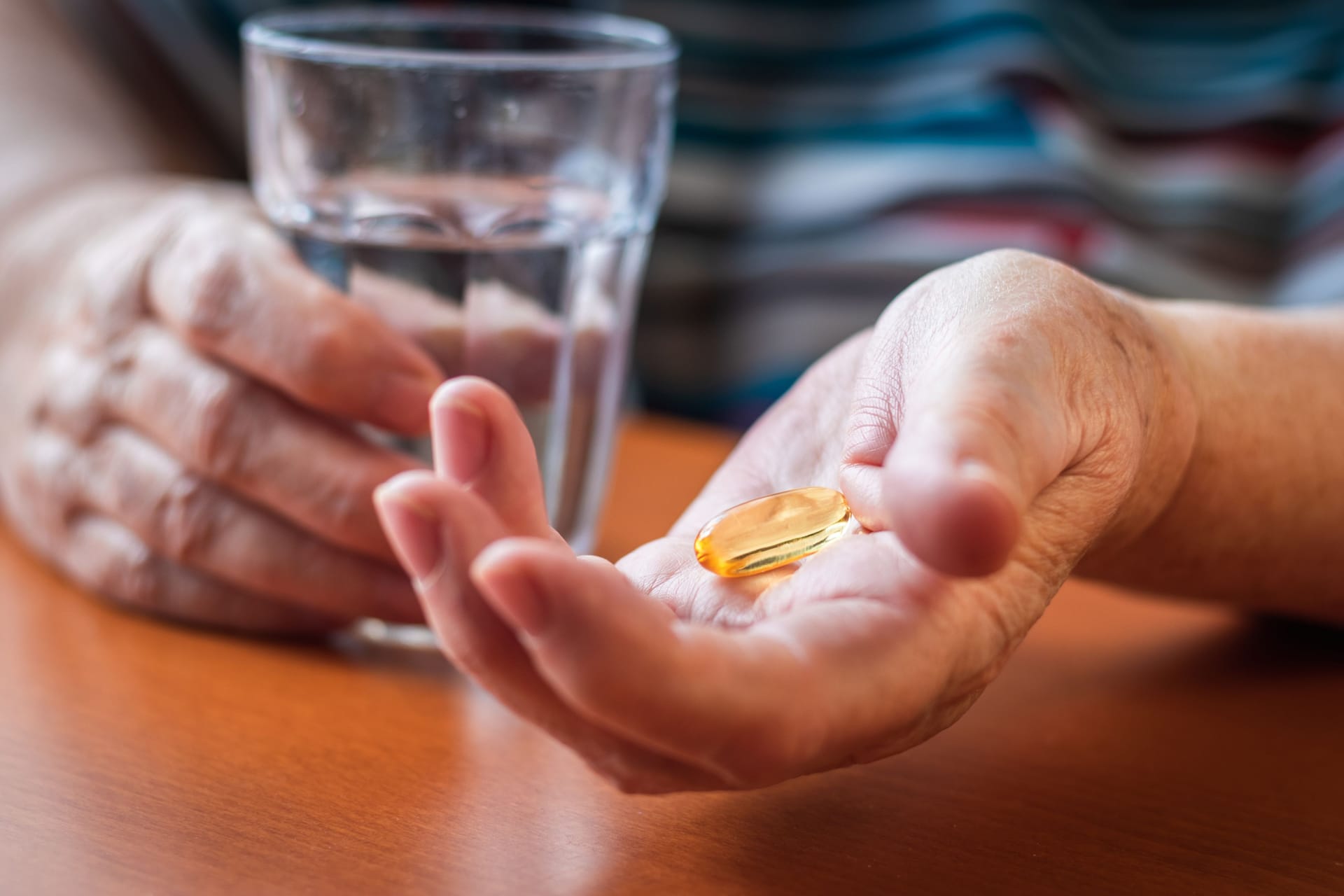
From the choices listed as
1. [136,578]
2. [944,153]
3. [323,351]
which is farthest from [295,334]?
[944,153]

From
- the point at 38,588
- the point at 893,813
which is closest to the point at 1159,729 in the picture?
the point at 893,813

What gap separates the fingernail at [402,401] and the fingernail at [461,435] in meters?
0.16

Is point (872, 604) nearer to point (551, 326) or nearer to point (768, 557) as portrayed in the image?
point (768, 557)

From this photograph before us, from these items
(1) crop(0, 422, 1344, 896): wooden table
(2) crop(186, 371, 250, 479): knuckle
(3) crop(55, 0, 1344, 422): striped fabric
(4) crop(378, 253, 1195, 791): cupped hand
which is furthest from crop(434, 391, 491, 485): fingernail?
(3) crop(55, 0, 1344, 422): striped fabric

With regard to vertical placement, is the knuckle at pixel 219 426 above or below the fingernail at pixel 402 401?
below

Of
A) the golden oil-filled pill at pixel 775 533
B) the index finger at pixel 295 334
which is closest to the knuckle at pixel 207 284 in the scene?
the index finger at pixel 295 334

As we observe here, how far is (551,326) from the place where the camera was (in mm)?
496

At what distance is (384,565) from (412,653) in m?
0.04

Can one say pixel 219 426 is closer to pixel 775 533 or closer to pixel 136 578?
pixel 136 578

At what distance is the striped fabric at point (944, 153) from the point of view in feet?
2.62

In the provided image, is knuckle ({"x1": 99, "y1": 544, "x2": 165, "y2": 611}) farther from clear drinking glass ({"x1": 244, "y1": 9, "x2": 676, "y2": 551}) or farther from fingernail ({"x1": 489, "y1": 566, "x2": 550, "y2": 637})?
fingernail ({"x1": 489, "y1": 566, "x2": 550, "y2": 637})

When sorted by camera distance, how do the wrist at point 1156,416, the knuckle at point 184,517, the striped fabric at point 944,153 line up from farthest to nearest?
the striped fabric at point 944,153, the knuckle at point 184,517, the wrist at point 1156,416

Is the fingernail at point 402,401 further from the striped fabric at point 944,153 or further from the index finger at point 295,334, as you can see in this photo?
the striped fabric at point 944,153

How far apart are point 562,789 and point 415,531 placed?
14 centimetres
